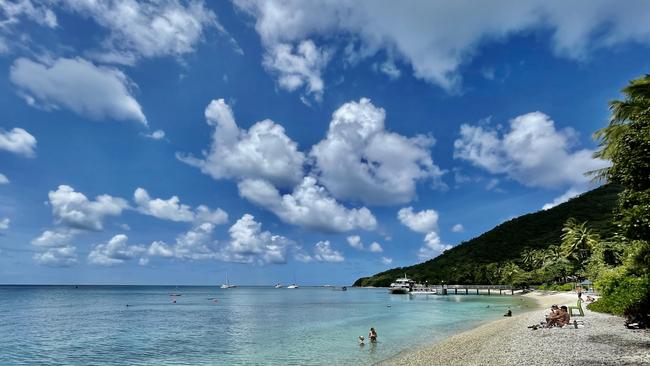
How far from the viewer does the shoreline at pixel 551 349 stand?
18000 millimetres

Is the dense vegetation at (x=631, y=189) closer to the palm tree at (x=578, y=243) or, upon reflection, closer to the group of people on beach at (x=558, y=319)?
the group of people on beach at (x=558, y=319)

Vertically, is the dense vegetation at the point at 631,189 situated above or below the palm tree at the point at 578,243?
below

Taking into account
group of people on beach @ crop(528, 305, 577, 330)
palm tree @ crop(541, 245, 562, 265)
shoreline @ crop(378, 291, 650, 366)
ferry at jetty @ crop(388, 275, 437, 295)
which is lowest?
shoreline @ crop(378, 291, 650, 366)

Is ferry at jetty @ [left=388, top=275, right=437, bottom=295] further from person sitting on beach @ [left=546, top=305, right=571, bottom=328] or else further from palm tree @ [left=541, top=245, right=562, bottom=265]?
person sitting on beach @ [left=546, top=305, right=571, bottom=328]

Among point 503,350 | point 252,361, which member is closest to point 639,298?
point 503,350

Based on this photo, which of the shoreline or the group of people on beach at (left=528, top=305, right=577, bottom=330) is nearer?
the shoreline

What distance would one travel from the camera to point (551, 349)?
71.1ft

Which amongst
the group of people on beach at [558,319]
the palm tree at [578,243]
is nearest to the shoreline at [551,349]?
the group of people on beach at [558,319]

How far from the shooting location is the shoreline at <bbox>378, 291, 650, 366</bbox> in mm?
18000

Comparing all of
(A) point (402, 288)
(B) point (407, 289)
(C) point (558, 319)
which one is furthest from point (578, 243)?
(C) point (558, 319)

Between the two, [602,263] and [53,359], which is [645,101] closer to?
[53,359]

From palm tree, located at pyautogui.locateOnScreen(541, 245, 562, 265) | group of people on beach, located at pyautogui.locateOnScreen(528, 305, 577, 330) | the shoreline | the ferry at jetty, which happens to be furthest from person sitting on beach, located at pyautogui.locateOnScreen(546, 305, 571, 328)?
the ferry at jetty

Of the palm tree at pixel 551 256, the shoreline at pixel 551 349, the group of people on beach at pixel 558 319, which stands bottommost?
the shoreline at pixel 551 349

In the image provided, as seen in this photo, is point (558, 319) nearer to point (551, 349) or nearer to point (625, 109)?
point (551, 349)
